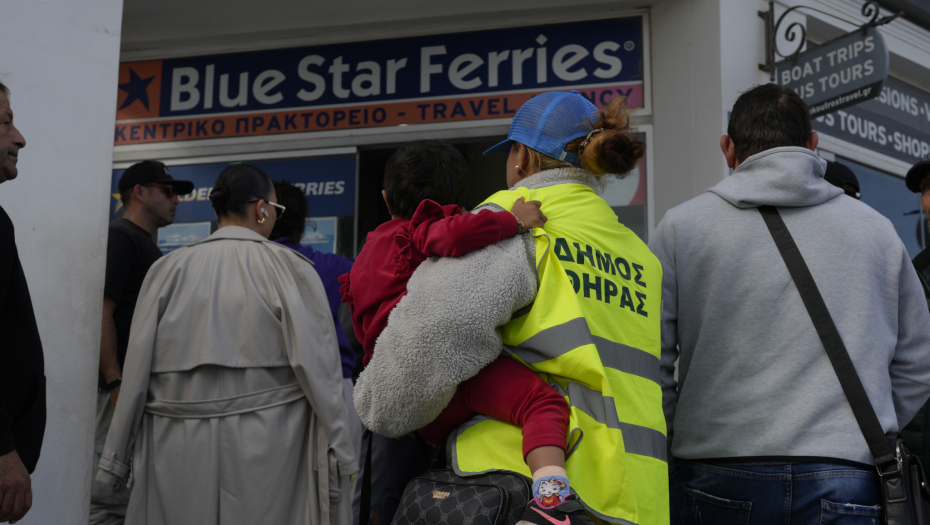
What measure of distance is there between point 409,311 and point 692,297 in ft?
3.22

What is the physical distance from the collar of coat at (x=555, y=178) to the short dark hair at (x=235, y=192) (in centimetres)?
193

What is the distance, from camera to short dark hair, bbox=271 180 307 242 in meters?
4.41

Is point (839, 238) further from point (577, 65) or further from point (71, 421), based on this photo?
point (577, 65)

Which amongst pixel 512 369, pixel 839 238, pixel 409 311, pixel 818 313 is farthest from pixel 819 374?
pixel 409 311

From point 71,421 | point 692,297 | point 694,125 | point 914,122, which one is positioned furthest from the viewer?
point 914,122

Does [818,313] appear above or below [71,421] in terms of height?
above

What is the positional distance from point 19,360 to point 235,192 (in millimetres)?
1407

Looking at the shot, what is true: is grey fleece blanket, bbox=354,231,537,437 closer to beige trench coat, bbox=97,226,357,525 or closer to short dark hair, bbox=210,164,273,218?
beige trench coat, bbox=97,226,357,525

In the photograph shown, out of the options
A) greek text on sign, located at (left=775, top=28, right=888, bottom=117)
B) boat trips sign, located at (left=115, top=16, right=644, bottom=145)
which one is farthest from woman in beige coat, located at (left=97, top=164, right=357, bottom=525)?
greek text on sign, located at (left=775, top=28, right=888, bottom=117)

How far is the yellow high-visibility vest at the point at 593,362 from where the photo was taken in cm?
177

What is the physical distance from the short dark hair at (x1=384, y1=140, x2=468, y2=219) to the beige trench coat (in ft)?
3.51

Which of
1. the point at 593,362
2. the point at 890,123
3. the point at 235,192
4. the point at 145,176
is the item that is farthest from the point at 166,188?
the point at 890,123

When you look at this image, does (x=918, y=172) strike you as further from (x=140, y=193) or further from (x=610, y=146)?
(x=140, y=193)

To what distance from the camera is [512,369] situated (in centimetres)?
186
